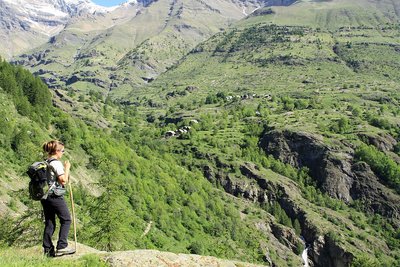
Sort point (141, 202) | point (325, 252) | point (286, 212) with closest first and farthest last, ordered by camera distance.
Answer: point (141, 202) → point (325, 252) → point (286, 212)

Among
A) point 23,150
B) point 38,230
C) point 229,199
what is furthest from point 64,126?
point 229,199

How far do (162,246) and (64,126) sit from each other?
38185 mm

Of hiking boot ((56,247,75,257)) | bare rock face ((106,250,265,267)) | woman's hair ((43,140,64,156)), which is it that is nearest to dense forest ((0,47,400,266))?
bare rock face ((106,250,265,267))

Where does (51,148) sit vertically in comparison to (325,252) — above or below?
above

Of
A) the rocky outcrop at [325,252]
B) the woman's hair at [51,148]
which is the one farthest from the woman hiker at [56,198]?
the rocky outcrop at [325,252]

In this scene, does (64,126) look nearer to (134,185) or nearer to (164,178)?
(134,185)

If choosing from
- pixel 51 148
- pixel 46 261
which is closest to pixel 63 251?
pixel 46 261

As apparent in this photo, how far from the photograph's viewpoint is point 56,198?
618 inches

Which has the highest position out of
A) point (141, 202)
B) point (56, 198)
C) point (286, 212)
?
point (56, 198)

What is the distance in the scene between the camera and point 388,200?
19225 cm

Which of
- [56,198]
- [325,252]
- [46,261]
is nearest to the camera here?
[46,261]

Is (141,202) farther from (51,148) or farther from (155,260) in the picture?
(51,148)

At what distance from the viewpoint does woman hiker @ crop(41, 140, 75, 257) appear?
1534 centimetres

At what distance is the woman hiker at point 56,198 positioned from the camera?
15336 millimetres
